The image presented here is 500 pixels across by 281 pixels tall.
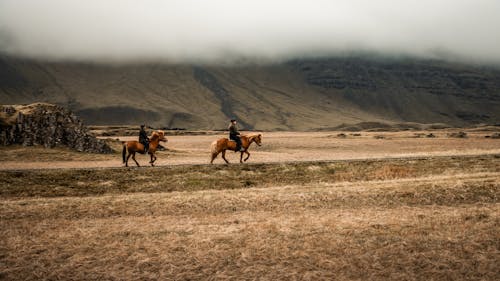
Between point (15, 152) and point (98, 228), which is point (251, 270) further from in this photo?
point (15, 152)

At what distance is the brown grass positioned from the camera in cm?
1070

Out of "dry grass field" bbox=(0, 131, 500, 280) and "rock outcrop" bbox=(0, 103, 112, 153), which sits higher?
"rock outcrop" bbox=(0, 103, 112, 153)

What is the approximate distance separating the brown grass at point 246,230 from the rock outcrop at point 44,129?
54.3 ft

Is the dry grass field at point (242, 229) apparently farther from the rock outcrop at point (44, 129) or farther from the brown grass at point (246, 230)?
the rock outcrop at point (44, 129)

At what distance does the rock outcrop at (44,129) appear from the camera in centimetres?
3806

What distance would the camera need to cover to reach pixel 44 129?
39.7 meters

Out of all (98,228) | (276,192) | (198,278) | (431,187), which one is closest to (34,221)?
(98,228)

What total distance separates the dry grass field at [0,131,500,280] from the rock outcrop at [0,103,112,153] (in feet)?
53.2

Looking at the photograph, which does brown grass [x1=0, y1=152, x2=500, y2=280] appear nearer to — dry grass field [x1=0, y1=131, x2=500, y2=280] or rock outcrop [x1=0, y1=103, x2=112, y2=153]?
dry grass field [x1=0, y1=131, x2=500, y2=280]

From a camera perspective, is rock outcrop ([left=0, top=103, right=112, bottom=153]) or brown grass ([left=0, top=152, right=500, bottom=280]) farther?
rock outcrop ([left=0, top=103, right=112, bottom=153])

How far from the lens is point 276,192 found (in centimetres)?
1978

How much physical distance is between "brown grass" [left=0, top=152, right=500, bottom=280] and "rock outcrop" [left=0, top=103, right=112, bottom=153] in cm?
1655

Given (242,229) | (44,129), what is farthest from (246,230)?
(44,129)

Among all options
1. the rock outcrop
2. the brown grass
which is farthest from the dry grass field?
the rock outcrop
